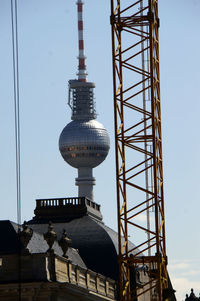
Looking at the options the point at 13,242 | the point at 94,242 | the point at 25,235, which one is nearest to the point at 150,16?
the point at 25,235

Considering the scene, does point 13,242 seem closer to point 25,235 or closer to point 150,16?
point 25,235

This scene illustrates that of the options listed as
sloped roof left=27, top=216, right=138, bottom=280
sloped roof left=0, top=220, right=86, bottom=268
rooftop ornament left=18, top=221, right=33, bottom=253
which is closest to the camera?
rooftop ornament left=18, top=221, right=33, bottom=253

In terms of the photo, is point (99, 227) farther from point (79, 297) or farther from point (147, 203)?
point (147, 203)

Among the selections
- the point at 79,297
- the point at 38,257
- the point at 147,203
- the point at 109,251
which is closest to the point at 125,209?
the point at 147,203

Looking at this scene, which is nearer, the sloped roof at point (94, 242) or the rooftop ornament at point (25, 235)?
the rooftop ornament at point (25, 235)

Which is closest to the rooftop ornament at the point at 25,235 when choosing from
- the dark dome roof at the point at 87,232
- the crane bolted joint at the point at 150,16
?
the crane bolted joint at the point at 150,16

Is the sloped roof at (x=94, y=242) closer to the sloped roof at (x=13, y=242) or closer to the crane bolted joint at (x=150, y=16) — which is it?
the sloped roof at (x=13, y=242)

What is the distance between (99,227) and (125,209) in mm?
45349

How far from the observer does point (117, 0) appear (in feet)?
325

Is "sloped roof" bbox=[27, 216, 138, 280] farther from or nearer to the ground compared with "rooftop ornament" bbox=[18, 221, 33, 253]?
farther from the ground

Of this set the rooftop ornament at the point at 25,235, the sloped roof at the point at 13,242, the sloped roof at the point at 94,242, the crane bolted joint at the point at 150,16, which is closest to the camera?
the crane bolted joint at the point at 150,16

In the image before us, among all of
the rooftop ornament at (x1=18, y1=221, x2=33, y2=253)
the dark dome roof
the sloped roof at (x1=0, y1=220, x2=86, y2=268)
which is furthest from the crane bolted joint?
the dark dome roof

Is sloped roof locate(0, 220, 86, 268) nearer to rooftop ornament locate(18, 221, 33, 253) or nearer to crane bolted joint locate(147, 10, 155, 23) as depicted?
rooftop ornament locate(18, 221, 33, 253)

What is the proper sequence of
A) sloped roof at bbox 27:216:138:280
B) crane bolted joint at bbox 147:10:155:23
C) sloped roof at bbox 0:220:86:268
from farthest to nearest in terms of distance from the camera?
sloped roof at bbox 27:216:138:280 → sloped roof at bbox 0:220:86:268 → crane bolted joint at bbox 147:10:155:23
